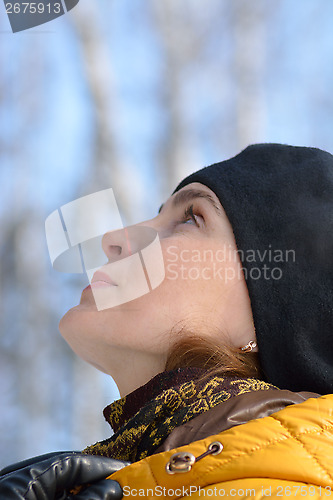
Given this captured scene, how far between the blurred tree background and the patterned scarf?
2.64 ft

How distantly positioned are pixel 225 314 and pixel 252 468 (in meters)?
0.52

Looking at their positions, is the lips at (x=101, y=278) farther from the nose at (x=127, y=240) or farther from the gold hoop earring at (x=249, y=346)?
the gold hoop earring at (x=249, y=346)

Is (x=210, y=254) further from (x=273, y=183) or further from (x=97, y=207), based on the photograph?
(x=97, y=207)

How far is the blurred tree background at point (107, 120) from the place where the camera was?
205cm

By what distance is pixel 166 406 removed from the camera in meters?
0.97

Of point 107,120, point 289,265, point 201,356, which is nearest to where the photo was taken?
point 201,356

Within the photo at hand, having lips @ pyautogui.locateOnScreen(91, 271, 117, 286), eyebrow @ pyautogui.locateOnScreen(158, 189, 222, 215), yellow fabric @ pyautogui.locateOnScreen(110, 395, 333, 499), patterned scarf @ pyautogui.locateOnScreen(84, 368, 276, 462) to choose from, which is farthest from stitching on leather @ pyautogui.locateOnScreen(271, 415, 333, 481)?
eyebrow @ pyautogui.locateOnScreen(158, 189, 222, 215)

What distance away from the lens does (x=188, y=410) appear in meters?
0.92

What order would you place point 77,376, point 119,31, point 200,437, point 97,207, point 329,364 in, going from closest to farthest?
1. point 200,437
2. point 329,364
3. point 97,207
4. point 77,376
5. point 119,31

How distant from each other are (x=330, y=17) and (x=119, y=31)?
99cm

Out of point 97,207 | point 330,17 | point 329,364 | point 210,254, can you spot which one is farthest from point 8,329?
point 330,17

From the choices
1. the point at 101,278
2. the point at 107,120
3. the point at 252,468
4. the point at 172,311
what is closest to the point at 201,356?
the point at 172,311

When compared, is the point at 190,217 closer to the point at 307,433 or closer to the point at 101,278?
the point at 101,278

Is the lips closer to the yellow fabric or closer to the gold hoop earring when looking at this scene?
the gold hoop earring
